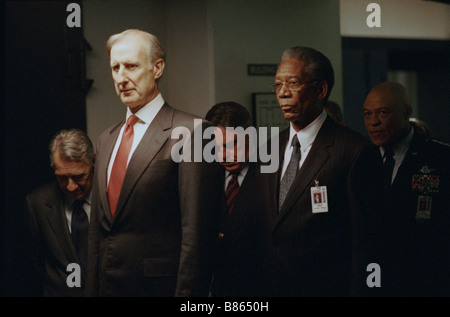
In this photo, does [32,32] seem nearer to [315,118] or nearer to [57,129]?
[57,129]

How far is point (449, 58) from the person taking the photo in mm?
3754

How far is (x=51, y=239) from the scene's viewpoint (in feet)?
10.0

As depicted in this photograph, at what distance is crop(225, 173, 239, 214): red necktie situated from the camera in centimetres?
294

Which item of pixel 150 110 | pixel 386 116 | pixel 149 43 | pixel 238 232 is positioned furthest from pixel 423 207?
pixel 149 43

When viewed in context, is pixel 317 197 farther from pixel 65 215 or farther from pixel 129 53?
pixel 65 215

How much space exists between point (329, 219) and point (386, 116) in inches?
30.2

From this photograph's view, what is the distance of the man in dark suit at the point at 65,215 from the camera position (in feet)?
9.89

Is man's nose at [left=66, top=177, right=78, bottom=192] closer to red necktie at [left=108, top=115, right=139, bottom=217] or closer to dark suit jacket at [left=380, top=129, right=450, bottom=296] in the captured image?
red necktie at [left=108, top=115, right=139, bottom=217]

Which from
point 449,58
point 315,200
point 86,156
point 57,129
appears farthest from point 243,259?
point 449,58

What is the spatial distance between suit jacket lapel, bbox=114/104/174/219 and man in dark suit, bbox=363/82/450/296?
1.07 metres

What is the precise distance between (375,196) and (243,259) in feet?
2.53

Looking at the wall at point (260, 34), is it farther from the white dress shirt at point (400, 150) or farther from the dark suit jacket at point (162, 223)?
Answer: the dark suit jacket at point (162, 223)

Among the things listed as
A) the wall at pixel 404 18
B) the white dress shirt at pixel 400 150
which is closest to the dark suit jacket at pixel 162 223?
the white dress shirt at pixel 400 150

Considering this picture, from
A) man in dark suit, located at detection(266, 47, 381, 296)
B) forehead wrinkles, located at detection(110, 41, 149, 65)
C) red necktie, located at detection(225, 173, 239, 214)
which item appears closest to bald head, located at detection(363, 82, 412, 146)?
man in dark suit, located at detection(266, 47, 381, 296)
